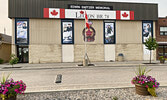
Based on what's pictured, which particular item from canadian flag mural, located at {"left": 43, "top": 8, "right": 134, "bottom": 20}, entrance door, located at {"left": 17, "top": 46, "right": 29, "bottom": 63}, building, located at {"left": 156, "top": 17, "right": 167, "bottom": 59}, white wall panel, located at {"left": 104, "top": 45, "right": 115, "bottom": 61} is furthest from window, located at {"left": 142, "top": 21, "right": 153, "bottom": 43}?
entrance door, located at {"left": 17, "top": 46, "right": 29, "bottom": 63}

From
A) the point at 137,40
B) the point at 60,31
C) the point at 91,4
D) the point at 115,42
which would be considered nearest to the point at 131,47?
the point at 137,40

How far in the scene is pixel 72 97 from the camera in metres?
4.48

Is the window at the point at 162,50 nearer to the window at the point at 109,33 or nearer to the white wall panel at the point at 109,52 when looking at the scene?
the white wall panel at the point at 109,52

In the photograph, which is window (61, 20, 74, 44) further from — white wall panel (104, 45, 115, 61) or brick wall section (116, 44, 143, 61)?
brick wall section (116, 44, 143, 61)

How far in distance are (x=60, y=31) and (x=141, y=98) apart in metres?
18.1

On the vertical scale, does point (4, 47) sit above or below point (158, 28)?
below

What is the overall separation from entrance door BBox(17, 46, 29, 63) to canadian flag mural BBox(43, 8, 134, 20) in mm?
7075

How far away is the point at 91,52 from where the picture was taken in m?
20.8

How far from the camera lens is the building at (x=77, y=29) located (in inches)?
770

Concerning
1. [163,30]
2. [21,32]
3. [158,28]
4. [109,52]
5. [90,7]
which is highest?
[90,7]

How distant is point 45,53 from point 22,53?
447 cm

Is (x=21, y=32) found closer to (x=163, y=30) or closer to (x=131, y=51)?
(x=131, y=51)

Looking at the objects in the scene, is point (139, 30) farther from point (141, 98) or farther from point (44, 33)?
point (141, 98)

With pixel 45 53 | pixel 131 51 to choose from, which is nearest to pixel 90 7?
pixel 131 51
